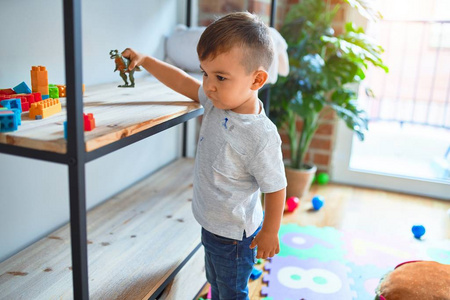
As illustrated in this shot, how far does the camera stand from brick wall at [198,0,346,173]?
199 cm

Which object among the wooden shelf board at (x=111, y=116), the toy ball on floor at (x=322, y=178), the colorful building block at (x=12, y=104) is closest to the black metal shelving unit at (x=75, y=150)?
the wooden shelf board at (x=111, y=116)

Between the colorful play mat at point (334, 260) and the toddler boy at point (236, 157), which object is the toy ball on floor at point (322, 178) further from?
the toddler boy at point (236, 157)

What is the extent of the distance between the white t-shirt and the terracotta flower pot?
1.10 meters

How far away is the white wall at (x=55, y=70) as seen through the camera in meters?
1.12

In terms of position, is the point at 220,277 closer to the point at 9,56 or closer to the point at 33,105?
the point at 33,105

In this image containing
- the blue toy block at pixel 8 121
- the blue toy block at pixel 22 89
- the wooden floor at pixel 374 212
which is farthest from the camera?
the wooden floor at pixel 374 212

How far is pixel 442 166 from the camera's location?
2.42 m

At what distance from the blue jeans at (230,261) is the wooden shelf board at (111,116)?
0.31 meters

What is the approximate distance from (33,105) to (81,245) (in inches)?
12.2

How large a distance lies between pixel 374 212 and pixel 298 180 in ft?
1.23

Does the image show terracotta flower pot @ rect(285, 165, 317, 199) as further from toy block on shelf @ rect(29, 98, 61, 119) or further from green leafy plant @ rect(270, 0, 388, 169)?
toy block on shelf @ rect(29, 98, 61, 119)

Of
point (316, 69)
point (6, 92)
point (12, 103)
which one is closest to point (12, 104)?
point (12, 103)

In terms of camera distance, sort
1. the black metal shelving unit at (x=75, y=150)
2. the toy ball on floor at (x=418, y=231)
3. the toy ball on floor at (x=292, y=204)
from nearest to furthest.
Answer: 1. the black metal shelving unit at (x=75, y=150)
2. the toy ball on floor at (x=418, y=231)
3. the toy ball on floor at (x=292, y=204)

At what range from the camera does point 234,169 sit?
3.22 ft
